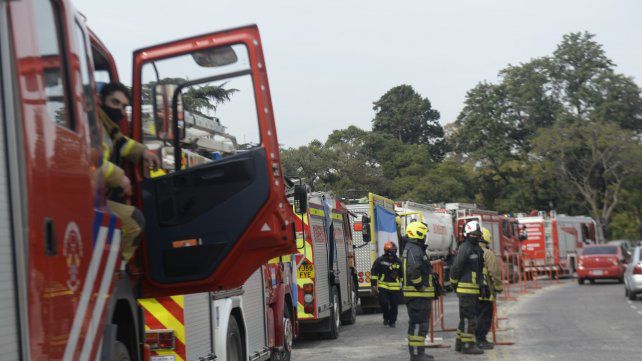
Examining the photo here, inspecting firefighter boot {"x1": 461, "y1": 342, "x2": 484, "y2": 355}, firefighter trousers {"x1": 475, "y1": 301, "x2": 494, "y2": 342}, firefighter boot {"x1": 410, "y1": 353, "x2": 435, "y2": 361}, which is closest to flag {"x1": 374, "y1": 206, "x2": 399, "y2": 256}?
firefighter trousers {"x1": 475, "y1": 301, "x2": 494, "y2": 342}

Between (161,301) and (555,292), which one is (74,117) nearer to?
(161,301)

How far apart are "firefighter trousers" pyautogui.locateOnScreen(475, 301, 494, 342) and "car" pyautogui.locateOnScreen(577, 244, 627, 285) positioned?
22.5 m

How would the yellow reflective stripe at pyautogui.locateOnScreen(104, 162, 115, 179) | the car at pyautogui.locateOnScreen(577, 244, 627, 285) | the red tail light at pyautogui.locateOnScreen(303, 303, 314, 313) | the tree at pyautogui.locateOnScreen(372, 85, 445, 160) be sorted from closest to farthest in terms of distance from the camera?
the yellow reflective stripe at pyautogui.locateOnScreen(104, 162, 115, 179), the red tail light at pyautogui.locateOnScreen(303, 303, 314, 313), the car at pyautogui.locateOnScreen(577, 244, 627, 285), the tree at pyautogui.locateOnScreen(372, 85, 445, 160)

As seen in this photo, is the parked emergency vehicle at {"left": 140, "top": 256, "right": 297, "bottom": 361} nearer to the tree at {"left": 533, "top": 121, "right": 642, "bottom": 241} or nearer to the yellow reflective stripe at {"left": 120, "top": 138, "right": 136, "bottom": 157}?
the yellow reflective stripe at {"left": 120, "top": 138, "right": 136, "bottom": 157}

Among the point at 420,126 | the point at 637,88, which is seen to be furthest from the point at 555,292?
the point at 420,126

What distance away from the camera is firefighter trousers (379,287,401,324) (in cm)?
1889

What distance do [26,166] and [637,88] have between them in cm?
6864

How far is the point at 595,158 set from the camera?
59531 mm

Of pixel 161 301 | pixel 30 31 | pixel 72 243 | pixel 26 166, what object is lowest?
pixel 161 301

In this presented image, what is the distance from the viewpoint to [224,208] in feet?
20.6

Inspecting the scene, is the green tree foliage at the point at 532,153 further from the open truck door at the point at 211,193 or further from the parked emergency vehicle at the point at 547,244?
the open truck door at the point at 211,193

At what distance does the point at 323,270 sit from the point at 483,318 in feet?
13.9

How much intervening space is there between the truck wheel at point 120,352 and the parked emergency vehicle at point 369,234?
1632cm

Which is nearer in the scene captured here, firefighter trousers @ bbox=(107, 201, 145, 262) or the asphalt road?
firefighter trousers @ bbox=(107, 201, 145, 262)
